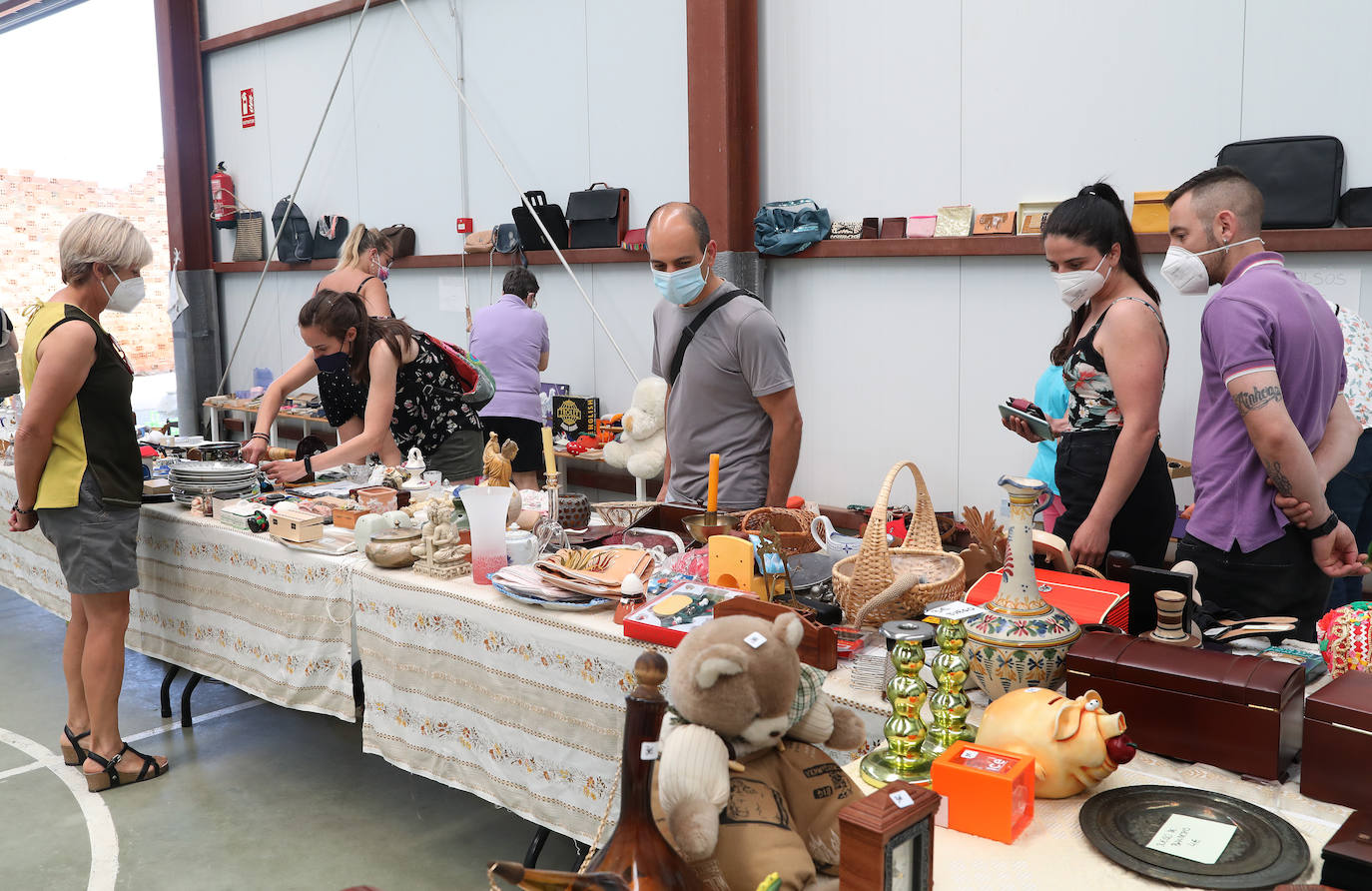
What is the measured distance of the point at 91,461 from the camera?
3.06 metres

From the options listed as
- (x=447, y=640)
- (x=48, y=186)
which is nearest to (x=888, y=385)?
(x=447, y=640)

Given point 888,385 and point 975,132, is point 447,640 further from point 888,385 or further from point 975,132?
point 975,132

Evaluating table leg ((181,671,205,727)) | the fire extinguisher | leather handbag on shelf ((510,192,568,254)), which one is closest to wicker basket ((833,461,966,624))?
table leg ((181,671,205,727))

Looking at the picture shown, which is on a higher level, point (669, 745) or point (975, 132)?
point (975, 132)

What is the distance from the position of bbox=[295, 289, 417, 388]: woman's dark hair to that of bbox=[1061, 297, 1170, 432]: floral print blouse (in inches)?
86.9

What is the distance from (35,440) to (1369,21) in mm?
4361

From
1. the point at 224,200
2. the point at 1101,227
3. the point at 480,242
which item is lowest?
the point at 1101,227

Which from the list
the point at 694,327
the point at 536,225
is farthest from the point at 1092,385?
the point at 536,225

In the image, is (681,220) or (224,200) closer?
(681,220)

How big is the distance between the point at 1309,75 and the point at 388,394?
334 cm

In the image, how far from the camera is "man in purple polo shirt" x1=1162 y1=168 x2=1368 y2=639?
7.20 feet

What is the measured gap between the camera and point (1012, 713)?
1398 mm

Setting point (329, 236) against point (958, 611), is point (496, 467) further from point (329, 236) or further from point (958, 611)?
point (329, 236)

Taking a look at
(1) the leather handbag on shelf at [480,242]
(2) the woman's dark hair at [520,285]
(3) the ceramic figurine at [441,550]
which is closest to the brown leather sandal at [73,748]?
(3) the ceramic figurine at [441,550]
